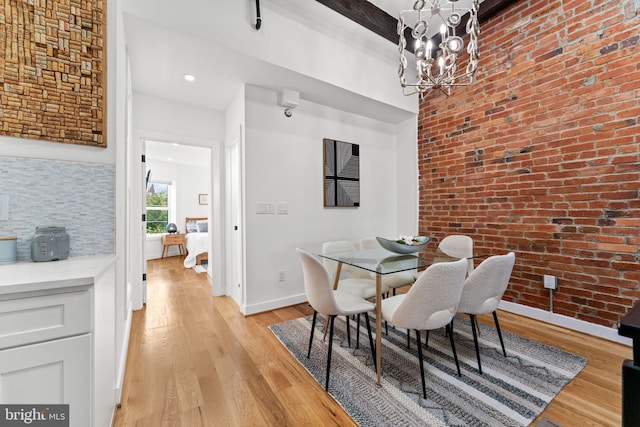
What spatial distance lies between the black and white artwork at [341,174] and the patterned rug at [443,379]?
1685mm

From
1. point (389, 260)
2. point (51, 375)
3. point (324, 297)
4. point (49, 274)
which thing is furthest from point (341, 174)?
point (51, 375)

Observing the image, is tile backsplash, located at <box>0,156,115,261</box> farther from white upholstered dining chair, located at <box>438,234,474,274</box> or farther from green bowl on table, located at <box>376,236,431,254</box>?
white upholstered dining chair, located at <box>438,234,474,274</box>

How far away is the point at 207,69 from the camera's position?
246 cm

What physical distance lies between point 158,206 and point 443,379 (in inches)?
273

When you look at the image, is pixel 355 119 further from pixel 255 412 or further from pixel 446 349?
pixel 255 412

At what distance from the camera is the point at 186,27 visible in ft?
6.49

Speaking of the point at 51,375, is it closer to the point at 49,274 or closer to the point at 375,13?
the point at 49,274

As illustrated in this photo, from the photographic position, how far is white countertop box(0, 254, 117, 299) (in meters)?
0.85

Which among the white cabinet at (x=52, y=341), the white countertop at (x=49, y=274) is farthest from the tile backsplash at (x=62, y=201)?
the white cabinet at (x=52, y=341)

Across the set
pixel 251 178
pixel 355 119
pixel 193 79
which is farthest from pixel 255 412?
pixel 355 119

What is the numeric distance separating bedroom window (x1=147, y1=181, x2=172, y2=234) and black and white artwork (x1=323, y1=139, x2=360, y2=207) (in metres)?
5.09

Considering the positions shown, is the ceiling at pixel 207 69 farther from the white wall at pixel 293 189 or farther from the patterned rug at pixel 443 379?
the patterned rug at pixel 443 379

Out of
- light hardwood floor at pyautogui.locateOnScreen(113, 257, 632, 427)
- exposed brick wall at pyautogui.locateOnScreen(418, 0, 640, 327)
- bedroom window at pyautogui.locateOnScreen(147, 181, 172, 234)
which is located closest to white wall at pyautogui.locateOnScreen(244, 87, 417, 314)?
light hardwood floor at pyautogui.locateOnScreen(113, 257, 632, 427)

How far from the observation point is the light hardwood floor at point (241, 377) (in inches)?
54.6
